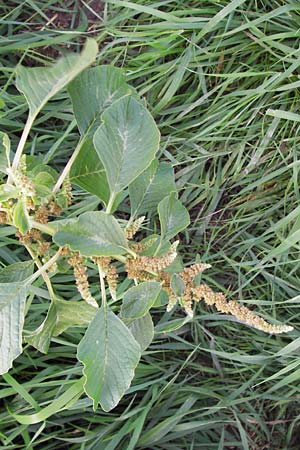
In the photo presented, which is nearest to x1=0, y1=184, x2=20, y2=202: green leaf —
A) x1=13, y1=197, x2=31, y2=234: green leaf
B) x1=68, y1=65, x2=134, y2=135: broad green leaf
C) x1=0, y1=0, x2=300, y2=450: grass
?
x1=13, y1=197, x2=31, y2=234: green leaf

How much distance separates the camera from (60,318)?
70 cm

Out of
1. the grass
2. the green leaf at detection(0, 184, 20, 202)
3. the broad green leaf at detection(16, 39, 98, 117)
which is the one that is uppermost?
the broad green leaf at detection(16, 39, 98, 117)

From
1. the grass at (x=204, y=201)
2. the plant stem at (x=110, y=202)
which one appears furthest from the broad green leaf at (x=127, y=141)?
the grass at (x=204, y=201)

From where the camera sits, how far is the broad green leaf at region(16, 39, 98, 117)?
18.8 inches

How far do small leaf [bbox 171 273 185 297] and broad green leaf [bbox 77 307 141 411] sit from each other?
64mm

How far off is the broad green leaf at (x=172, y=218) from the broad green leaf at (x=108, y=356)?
11 centimetres

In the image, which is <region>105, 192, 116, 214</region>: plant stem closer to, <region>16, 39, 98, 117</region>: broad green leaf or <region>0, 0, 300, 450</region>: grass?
<region>16, 39, 98, 117</region>: broad green leaf

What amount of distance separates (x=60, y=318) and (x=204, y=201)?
2.27 ft

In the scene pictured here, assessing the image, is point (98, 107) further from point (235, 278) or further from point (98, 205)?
point (235, 278)

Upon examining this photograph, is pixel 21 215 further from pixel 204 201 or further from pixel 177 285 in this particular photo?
pixel 204 201

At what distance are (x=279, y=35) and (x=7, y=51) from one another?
0.57 metres

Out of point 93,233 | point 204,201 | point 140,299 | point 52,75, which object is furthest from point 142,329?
point 204,201

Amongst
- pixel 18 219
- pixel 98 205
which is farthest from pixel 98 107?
pixel 98 205

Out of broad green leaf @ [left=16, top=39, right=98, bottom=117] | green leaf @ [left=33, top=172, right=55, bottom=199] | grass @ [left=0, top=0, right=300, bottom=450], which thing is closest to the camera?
broad green leaf @ [left=16, top=39, right=98, bottom=117]
